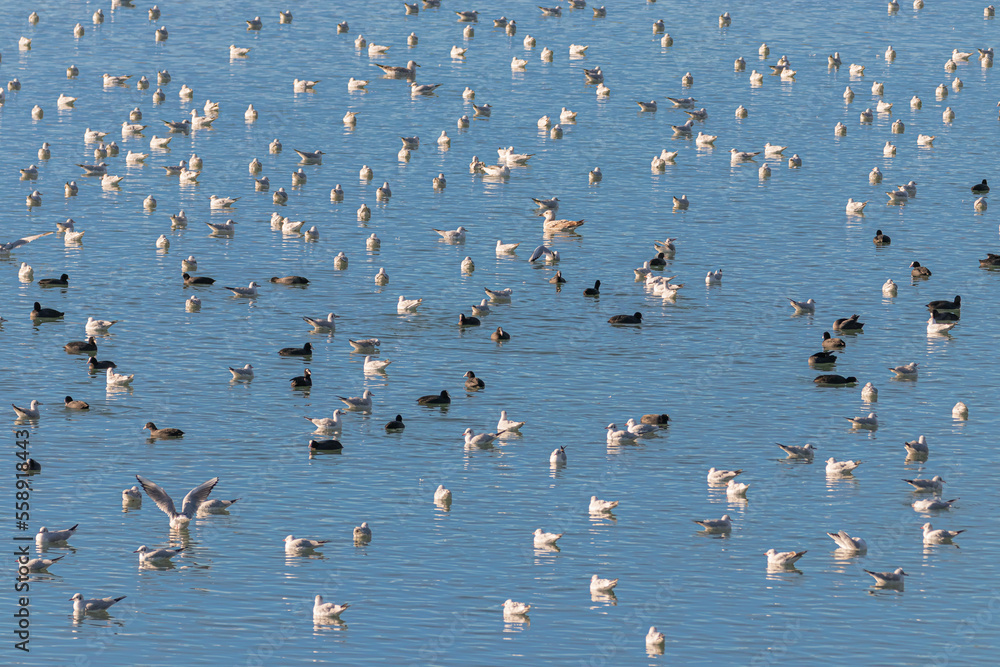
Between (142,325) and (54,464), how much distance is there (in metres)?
16.8

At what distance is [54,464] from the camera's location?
5109 cm

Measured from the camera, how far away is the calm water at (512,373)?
135ft

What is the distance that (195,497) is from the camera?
4566 centimetres

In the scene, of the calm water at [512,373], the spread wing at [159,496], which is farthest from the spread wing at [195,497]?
the calm water at [512,373]

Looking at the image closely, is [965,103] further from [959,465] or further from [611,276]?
[959,465]

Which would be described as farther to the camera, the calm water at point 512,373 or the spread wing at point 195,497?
the spread wing at point 195,497

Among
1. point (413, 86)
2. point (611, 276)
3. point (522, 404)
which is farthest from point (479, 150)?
point (522, 404)

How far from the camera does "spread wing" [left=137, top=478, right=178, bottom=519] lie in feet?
147

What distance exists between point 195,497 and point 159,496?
0.96 m

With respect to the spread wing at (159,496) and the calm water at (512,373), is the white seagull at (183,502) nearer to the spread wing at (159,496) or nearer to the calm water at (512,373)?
the spread wing at (159,496)

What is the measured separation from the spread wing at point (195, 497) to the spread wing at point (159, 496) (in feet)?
1.11

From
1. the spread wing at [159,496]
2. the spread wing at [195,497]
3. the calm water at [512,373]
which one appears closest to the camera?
the calm water at [512,373]

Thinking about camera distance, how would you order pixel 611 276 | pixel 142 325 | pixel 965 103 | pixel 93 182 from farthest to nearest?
pixel 965 103
pixel 93 182
pixel 611 276
pixel 142 325

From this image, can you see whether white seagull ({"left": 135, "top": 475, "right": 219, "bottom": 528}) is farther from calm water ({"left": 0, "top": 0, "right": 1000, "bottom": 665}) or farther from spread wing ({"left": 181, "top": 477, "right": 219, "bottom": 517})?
calm water ({"left": 0, "top": 0, "right": 1000, "bottom": 665})
